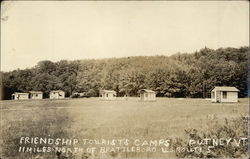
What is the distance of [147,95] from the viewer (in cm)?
305

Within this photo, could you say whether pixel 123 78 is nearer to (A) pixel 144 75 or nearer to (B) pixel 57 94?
(A) pixel 144 75

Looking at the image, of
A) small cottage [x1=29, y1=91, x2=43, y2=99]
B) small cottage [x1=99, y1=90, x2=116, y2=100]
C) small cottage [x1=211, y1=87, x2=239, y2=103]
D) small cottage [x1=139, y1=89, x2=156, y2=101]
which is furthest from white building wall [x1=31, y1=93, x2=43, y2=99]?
small cottage [x1=211, y1=87, x2=239, y2=103]

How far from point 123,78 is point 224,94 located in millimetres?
651

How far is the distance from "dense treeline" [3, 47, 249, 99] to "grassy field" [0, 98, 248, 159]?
7 centimetres

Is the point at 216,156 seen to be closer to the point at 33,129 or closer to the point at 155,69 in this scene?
the point at 155,69

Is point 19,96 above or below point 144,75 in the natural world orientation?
below

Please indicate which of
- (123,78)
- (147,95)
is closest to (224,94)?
(147,95)

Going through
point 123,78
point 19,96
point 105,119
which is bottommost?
point 105,119

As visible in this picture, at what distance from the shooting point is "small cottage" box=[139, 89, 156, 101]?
120 inches

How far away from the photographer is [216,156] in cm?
302

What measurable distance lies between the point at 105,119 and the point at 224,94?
30.4 inches

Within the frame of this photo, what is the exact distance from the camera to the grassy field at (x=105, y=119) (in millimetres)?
3021

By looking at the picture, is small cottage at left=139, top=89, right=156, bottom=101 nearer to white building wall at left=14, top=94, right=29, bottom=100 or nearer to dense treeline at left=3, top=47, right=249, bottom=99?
dense treeline at left=3, top=47, right=249, bottom=99

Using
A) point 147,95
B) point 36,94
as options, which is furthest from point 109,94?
point 36,94
